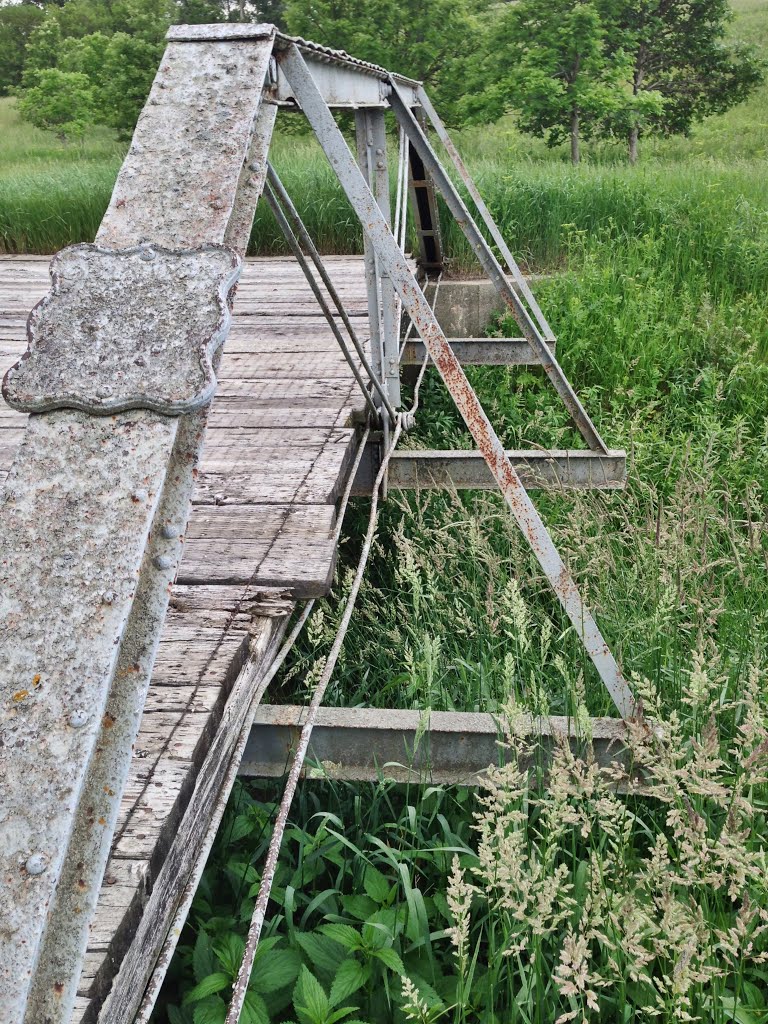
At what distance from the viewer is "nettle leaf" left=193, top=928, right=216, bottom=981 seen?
1.84m

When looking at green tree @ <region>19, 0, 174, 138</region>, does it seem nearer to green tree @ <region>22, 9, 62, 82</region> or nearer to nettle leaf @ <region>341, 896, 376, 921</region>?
green tree @ <region>22, 9, 62, 82</region>

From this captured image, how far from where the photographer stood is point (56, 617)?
80cm

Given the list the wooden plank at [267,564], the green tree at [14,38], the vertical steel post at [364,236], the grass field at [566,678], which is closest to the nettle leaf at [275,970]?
the grass field at [566,678]

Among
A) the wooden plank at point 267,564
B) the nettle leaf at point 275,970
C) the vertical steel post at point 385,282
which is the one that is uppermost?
the vertical steel post at point 385,282

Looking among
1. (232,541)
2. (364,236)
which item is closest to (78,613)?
(232,541)

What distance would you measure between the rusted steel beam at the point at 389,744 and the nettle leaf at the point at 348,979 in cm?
45

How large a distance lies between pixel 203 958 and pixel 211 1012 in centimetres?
15

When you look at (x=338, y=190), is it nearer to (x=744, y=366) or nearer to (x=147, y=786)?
(x=744, y=366)

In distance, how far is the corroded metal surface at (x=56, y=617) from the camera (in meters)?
0.71

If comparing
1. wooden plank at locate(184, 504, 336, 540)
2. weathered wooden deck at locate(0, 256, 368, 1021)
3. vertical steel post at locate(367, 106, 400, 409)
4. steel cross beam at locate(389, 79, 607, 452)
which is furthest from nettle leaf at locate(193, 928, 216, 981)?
steel cross beam at locate(389, 79, 607, 452)

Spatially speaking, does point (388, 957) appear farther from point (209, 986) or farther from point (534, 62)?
point (534, 62)

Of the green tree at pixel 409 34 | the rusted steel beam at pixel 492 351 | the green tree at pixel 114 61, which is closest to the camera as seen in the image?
the rusted steel beam at pixel 492 351

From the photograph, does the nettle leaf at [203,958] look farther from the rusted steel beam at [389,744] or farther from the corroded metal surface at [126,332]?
the corroded metal surface at [126,332]

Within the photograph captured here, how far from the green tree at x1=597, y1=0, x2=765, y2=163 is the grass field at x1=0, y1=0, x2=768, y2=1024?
326 inches
